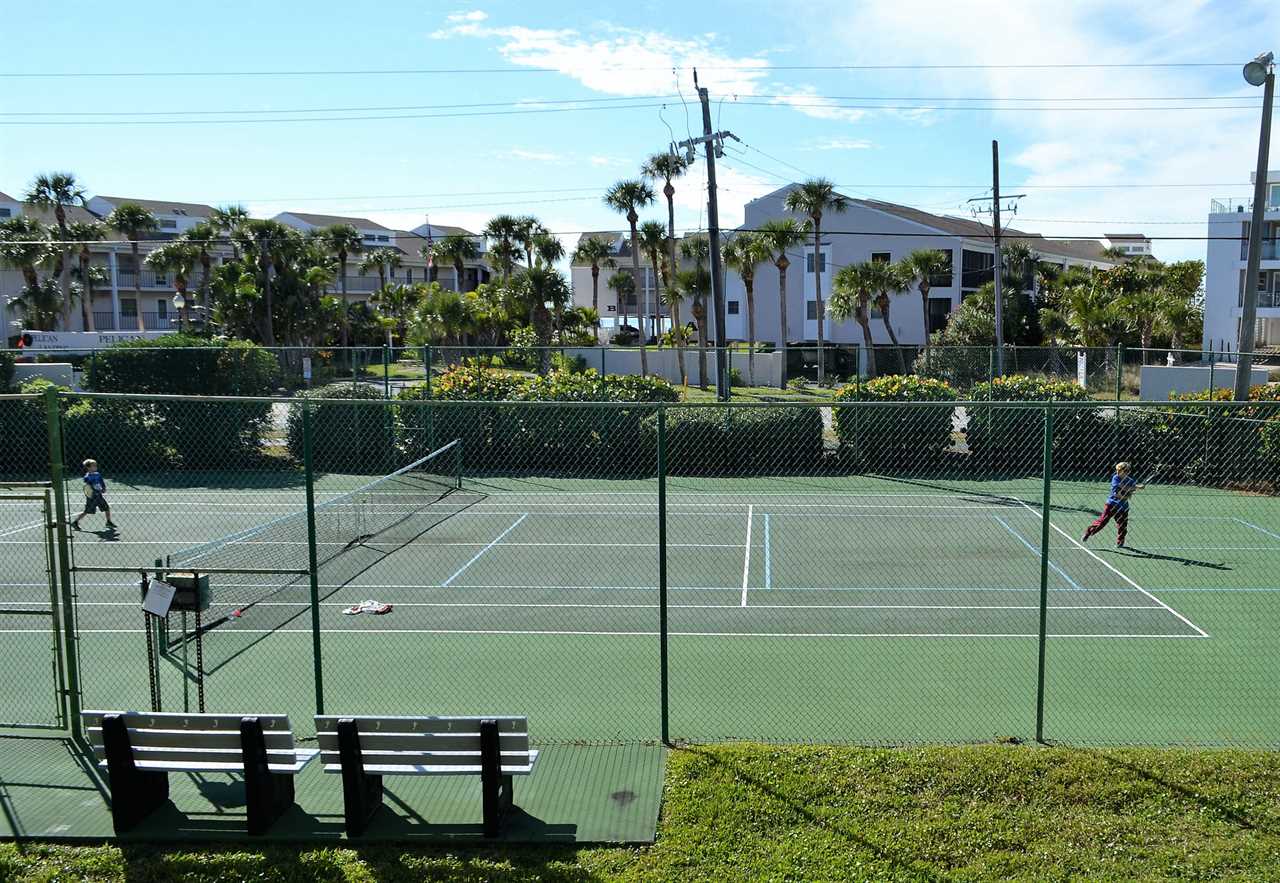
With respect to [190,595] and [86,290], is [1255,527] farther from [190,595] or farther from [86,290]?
[86,290]

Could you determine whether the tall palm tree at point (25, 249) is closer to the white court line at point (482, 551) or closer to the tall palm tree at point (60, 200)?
the tall palm tree at point (60, 200)

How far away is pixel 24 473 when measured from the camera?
79.1 feet

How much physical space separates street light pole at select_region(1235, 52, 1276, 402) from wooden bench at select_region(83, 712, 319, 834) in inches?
881

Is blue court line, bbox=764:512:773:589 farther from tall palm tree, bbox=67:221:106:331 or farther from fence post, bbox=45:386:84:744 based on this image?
tall palm tree, bbox=67:221:106:331

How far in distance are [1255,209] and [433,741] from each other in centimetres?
2490

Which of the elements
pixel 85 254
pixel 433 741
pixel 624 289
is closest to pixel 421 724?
pixel 433 741

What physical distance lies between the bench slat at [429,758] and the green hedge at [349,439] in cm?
1790

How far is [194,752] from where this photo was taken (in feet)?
24.0

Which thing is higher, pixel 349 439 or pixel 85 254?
pixel 85 254

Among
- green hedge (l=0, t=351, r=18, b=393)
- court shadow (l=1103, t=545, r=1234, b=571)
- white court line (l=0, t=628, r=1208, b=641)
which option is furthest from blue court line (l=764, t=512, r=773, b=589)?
green hedge (l=0, t=351, r=18, b=393)

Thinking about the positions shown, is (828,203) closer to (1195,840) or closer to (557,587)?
(557,587)

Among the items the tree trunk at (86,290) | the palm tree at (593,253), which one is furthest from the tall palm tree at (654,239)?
the tree trunk at (86,290)

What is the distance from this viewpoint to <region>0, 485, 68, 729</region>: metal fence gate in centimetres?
871

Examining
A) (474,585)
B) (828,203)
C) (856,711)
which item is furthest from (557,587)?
(828,203)
